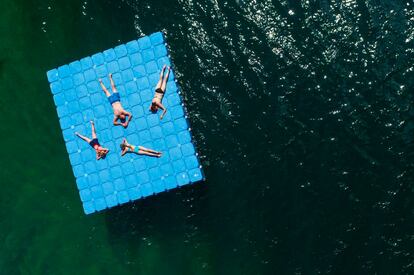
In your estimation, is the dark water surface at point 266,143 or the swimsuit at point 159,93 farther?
the dark water surface at point 266,143

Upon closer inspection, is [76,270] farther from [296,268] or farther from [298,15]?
[298,15]

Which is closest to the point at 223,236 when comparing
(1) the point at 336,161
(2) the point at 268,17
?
(1) the point at 336,161

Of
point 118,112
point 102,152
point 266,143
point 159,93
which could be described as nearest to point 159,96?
point 159,93

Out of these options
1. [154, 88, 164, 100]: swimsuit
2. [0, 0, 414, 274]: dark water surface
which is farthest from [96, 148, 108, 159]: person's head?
[0, 0, 414, 274]: dark water surface

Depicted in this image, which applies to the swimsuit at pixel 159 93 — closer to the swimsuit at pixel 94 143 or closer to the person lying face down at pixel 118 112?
the person lying face down at pixel 118 112

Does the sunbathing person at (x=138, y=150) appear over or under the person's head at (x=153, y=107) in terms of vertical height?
under

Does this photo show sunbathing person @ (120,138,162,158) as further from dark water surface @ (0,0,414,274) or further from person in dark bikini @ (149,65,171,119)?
dark water surface @ (0,0,414,274)

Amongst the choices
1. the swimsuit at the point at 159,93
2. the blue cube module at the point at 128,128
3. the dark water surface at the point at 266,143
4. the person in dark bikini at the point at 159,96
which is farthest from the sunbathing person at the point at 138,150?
the dark water surface at the point at 266,143
